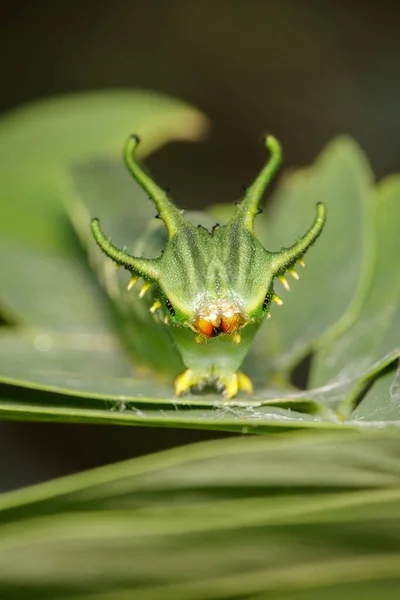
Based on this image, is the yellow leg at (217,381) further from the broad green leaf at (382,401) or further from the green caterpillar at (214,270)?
the broad green leaf at (382,401)

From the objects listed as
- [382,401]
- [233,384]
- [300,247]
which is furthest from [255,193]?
[382,401]

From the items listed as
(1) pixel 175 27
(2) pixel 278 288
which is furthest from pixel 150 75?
(2) pixel 278 288

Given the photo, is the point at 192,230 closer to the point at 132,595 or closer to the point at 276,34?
the point at 132,595

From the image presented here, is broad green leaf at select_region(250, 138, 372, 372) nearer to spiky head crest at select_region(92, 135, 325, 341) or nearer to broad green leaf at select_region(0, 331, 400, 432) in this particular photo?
broad green leaf at select_region(0, 331, 400, 432)

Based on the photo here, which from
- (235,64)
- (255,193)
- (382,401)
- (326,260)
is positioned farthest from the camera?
(235,64)

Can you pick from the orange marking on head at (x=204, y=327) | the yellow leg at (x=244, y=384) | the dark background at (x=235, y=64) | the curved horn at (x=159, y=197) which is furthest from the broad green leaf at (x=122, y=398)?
Answer: the dark background at (x=235, y=64)

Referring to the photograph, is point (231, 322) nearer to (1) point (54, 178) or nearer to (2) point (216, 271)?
(2) point (216, 271)
